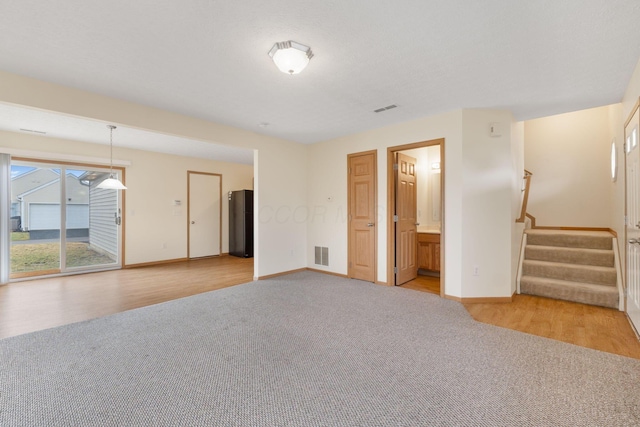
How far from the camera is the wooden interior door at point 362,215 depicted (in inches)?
185

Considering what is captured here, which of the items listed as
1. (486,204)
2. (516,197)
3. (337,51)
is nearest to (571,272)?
(516,197)

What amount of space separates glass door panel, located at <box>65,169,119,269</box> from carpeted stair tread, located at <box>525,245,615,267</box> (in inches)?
313

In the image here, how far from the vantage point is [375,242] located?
464cm

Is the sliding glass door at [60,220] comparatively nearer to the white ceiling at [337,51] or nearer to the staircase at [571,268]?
the white ceiling at [337,51]

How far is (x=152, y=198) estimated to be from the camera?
6363mm

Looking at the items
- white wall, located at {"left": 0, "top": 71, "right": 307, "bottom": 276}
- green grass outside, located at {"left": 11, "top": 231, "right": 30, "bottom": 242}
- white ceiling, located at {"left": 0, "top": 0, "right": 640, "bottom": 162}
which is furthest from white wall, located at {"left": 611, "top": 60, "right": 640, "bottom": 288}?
green grass outside, located at {"left": 11, "top": 231, "right": 30, "bottom": 242}

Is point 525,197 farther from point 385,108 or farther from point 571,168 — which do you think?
point 385,108

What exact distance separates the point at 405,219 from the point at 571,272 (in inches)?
93.6

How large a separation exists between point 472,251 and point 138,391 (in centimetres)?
386

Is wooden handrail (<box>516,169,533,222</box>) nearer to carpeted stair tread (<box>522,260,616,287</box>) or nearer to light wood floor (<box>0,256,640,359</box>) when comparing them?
carpeted stair tread (<box>522,260,616,287</box>)

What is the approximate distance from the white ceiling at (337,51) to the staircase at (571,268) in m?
2.08

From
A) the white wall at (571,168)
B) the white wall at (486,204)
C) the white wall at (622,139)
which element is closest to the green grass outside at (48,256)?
the white wall at (486,204)

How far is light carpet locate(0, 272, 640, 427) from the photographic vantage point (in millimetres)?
1645

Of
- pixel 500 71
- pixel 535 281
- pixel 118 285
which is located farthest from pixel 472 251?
pixel 118 285
